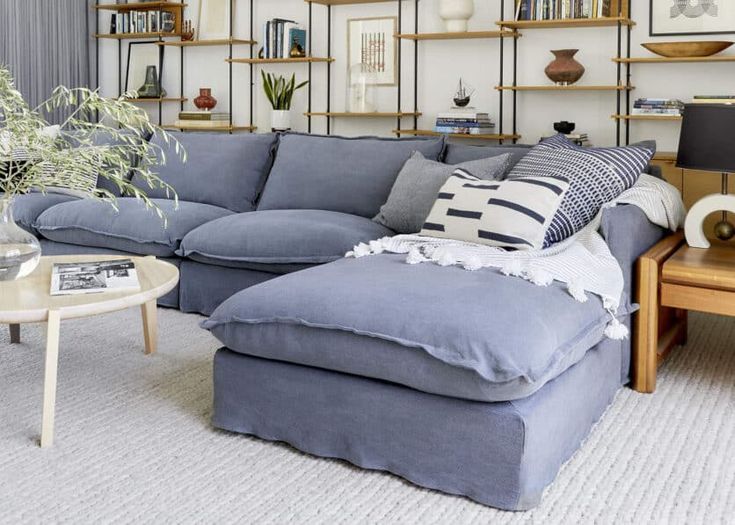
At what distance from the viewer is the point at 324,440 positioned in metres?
2.36

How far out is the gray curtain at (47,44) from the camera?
6.13m

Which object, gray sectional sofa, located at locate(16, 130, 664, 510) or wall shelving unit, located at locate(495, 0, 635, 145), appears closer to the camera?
gray sectional sofa, located at locate(16, 130, 664, 510)

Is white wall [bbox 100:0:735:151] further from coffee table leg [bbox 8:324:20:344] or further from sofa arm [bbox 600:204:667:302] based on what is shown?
coffee table leg [bbox 8:324:20:344]

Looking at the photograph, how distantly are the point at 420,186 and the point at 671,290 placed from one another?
112cm

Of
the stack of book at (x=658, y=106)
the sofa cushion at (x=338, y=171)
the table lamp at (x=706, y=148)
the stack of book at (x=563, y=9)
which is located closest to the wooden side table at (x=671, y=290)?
the table lamp at (x=706, y=148)

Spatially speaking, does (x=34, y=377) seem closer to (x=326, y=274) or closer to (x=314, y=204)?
(x=326, y=274)

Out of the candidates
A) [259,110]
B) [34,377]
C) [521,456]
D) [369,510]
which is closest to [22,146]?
[34,377]

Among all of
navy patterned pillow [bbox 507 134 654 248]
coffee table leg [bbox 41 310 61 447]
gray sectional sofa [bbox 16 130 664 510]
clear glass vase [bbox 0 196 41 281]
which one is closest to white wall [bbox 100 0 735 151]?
navy patterned pillow [bbox 507 134 654 248]

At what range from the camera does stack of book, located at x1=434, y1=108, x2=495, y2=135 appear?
16.6 feet

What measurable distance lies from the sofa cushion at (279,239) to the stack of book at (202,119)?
2214mm

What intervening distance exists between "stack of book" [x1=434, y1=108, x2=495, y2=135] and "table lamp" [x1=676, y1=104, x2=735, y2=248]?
1940 millimetres

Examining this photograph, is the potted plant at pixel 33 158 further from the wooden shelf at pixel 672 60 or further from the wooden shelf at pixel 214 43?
the wooden shelf at pixel 214 43

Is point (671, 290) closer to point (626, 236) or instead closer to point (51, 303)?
point (626, 236)

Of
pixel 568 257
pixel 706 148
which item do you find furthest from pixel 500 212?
pixel 706 148
